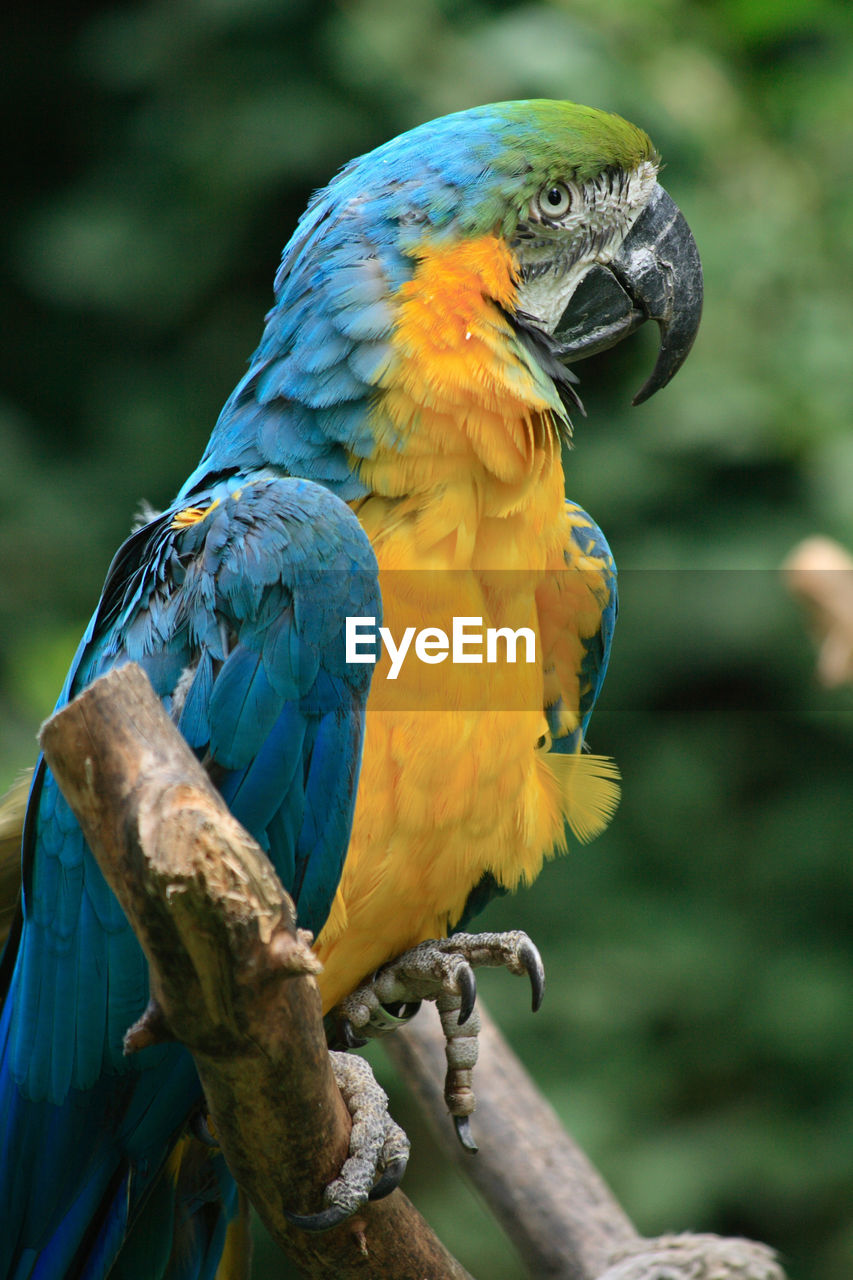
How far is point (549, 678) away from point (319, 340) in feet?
1.55

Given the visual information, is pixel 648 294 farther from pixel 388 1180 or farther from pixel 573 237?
pixel 388 1180

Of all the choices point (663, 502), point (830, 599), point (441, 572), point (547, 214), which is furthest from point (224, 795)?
point (663, 502)

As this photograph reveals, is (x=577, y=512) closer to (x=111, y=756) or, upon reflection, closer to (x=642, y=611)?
(x=642, y=611)

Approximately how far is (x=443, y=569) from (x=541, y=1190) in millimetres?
769

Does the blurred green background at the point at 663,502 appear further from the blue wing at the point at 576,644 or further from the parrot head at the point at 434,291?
the parrot head at the point at 434,291

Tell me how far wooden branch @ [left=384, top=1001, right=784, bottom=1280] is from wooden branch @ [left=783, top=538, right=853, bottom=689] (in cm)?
63

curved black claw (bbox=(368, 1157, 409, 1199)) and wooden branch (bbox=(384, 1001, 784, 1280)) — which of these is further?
wooden branch (bbox=(384, 1001, 784, 1280))

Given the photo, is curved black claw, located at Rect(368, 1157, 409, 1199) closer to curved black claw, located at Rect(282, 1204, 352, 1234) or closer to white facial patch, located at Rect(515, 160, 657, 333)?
curved black claw, located at Rect(282, 1204, 352, 1234)

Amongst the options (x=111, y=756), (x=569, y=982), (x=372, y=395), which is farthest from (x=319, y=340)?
(x=569, y=982)

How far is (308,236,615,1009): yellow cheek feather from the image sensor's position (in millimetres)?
1155

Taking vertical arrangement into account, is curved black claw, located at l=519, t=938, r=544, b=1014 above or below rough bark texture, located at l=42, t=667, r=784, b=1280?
below

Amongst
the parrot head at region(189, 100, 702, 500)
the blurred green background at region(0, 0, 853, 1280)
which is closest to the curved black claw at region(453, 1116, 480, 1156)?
the parrot head at region(189, 100, 702, 500)

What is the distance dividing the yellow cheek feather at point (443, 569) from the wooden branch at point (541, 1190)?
37 cm

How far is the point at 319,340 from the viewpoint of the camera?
3.86 ft
